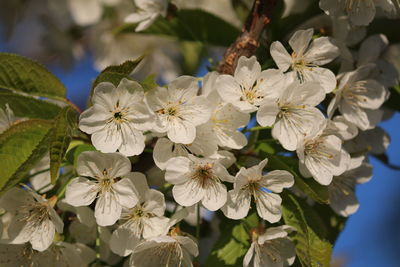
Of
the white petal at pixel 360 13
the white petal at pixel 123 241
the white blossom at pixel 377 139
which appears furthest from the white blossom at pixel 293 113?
the white petal at pixel 123 241

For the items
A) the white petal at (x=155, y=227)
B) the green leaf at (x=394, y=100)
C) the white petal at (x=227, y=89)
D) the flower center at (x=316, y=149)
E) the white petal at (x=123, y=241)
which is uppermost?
the white petal at (x=227, y=89)

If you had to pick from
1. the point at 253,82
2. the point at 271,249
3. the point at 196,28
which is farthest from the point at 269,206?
the point at 196,28

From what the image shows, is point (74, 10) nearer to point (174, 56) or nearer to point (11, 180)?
point (174, 56)

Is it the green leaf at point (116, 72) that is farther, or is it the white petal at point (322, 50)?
the white petal at point (322, 50)

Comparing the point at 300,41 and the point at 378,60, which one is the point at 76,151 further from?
the point at 378,60

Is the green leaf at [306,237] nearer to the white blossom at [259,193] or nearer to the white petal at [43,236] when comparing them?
the white blossom at [259,193]

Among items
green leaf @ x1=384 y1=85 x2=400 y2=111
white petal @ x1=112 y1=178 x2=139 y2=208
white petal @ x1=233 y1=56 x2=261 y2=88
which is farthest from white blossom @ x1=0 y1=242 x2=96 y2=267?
green leaf @ x1=384 y1=85 x2=400 y2=111

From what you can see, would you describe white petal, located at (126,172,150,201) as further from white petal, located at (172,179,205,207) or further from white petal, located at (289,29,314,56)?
white petal, located at (289,29,314,56)
